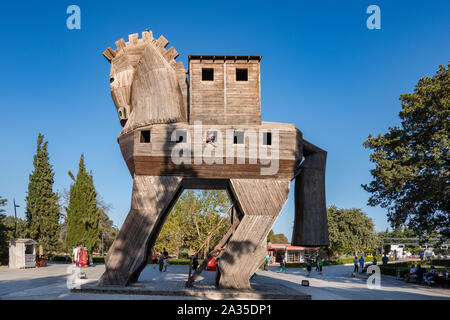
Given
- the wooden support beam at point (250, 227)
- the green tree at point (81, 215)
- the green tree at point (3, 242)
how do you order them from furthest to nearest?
the green tree at point (81, 215)
the green tree at point (3, 242)
the wooden support beam at point (250, 227)

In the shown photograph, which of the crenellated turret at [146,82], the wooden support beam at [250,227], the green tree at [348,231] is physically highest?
the crenellated turret at [146,82]

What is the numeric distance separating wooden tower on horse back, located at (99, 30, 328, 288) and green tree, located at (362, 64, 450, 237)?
29.3ft

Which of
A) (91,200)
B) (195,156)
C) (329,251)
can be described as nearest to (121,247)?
(195,156)

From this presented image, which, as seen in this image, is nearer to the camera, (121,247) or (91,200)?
(121,247)

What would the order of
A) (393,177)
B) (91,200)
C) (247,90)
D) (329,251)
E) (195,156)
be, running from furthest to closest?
(329,251), (91,200), (393,177), (247,90), (195,156)

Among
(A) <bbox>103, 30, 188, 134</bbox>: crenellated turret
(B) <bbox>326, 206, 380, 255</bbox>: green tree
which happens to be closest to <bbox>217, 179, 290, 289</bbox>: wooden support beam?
(A) <bbox>103, 30, 188, 134</bbox>: crenellated turret

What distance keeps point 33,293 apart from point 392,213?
2193 centimetres

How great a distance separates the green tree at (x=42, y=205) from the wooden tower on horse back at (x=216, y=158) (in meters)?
26.6

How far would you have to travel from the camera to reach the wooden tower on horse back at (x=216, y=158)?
15.5 m

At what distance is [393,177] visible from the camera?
77.5 ft

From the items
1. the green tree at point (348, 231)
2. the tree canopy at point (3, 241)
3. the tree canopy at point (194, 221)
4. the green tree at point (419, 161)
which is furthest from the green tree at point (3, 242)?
the green tree at point (348, 231)

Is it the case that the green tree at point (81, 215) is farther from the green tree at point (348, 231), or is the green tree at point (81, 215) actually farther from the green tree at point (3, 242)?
the green tree at point (348, 231)

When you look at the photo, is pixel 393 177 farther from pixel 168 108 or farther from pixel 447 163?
pixel 168 108

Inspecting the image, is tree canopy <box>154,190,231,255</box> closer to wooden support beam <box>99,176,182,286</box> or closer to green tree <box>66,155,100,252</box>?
green tree <box>66,155,100,252</box>
